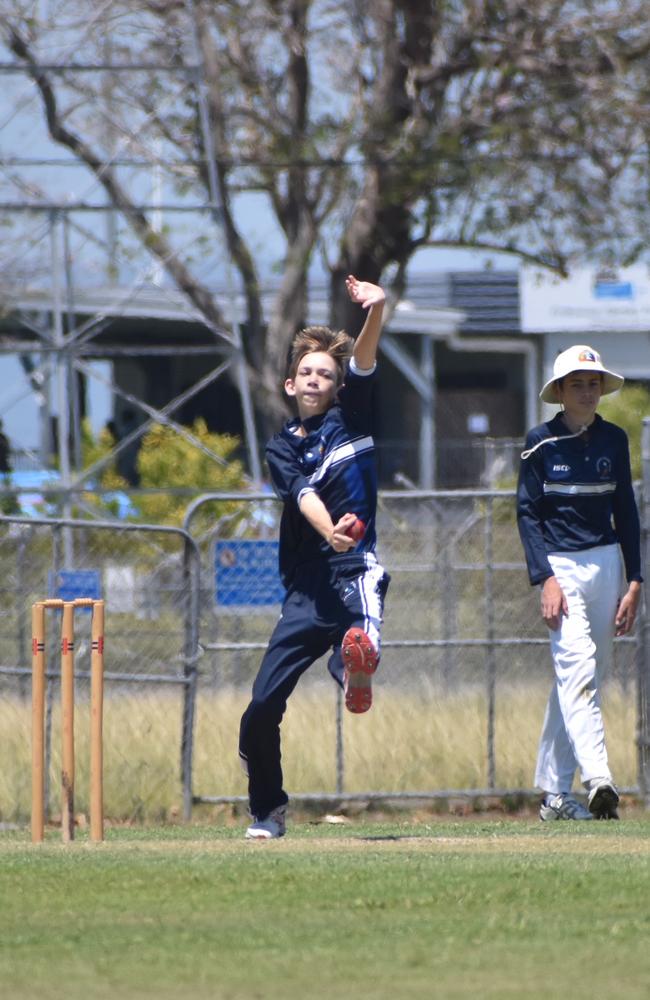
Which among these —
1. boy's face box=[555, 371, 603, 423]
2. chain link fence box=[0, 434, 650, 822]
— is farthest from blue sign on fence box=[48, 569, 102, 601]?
boy's face box=[555, 371, 603, 423]

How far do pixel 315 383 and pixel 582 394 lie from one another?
1.87 metres

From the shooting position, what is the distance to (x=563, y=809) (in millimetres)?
8883

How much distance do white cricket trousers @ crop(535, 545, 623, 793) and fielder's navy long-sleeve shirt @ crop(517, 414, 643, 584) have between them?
0.25 ft

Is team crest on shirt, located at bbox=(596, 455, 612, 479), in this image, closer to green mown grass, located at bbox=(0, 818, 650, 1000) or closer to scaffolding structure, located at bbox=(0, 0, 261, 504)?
green mown grass, located at bbox=(0, 818, 650, 1000)

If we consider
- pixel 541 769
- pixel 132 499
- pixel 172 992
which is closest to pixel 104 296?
pixel 132 499

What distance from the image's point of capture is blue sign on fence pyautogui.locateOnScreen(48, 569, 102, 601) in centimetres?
1065

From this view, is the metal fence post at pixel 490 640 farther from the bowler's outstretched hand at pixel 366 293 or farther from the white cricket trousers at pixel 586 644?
the bowler's outstretched hand at pixel 366 293

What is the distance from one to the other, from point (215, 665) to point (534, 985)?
6587 mm

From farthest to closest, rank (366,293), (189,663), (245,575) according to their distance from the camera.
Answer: (245,575)
(189,663)
(366,293)

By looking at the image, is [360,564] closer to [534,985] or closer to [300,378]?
[300,378]

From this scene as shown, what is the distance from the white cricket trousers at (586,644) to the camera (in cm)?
855

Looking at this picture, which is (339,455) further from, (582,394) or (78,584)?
(78,584)

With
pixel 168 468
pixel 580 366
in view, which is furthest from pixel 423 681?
pixel 168 468

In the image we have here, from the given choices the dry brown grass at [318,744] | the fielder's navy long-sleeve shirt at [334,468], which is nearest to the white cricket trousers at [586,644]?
the fielder's navy long-sleeve shirt at [334,468]
